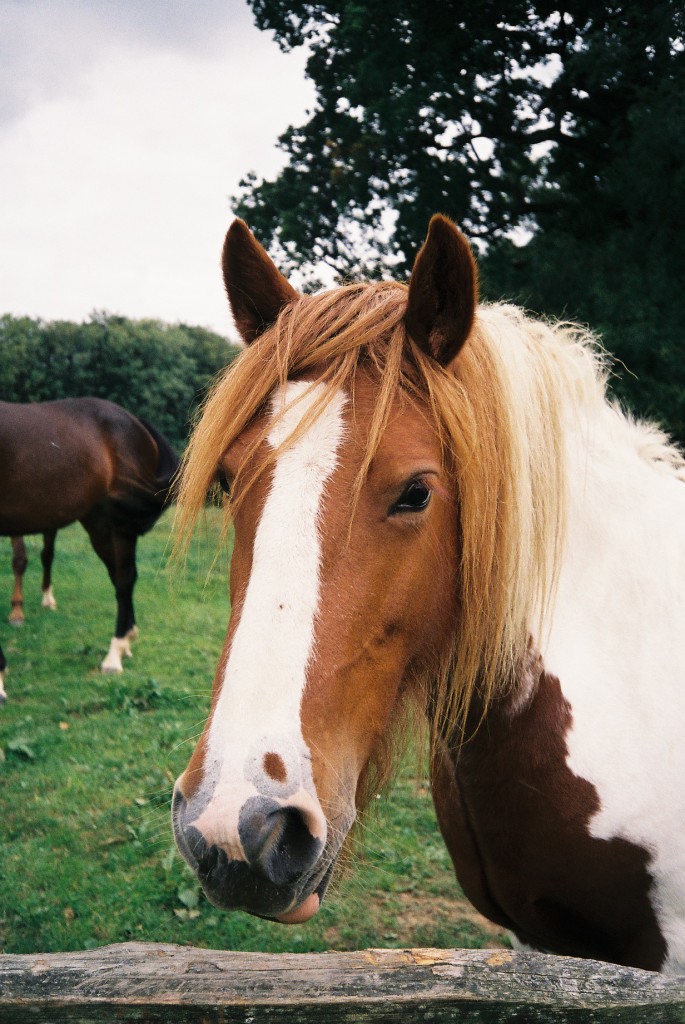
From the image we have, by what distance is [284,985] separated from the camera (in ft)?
3.32

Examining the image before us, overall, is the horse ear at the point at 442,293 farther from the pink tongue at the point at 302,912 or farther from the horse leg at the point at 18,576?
the horse leg at the point at 18,576

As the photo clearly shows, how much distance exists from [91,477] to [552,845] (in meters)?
6.62

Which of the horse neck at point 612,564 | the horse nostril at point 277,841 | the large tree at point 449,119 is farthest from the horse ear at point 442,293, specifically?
the large tree at point 449,119

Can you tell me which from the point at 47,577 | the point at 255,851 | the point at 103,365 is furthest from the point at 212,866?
the point at 103,365

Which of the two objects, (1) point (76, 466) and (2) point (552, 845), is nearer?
(2) point (552, 845)

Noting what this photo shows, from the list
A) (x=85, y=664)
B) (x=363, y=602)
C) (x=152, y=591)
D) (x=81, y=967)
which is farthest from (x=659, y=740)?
(x=152, y=591)

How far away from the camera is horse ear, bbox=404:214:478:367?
1.63 m

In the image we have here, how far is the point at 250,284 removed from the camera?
1.97 metres

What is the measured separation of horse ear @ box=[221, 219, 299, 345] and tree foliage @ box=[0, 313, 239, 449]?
21.7 metres

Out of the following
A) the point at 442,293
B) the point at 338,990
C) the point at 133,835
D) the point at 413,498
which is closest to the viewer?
the point at 338,990

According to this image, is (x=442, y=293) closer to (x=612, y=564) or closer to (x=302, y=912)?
(x=612, y=564)

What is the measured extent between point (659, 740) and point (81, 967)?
57.6 inches

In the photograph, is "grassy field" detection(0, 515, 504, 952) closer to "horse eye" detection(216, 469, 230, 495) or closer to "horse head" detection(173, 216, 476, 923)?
"horse eye" detection(216, 469, 230, 495)

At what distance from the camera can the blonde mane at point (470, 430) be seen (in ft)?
5.42
